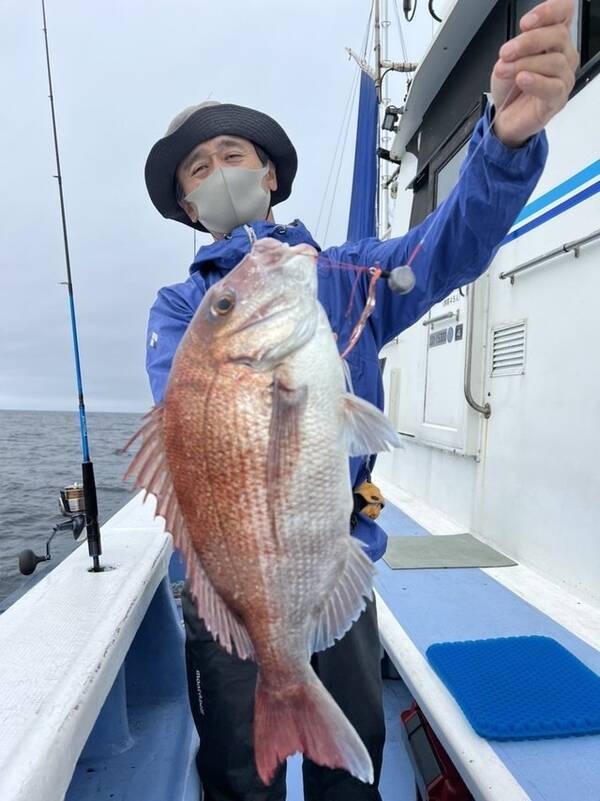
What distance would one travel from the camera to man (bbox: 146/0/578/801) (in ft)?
4.51

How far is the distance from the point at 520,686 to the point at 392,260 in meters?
1.50

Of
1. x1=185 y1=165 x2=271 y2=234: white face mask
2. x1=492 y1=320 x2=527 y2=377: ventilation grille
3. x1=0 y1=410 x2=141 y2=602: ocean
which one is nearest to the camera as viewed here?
x1=185 y1=165 x2=271 y2=234: white face mask

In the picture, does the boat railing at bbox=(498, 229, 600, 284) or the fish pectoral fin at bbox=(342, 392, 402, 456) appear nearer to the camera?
the fish pectoral fin at bbox=(342, 392, 402, 456)

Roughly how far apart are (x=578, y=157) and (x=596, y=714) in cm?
261

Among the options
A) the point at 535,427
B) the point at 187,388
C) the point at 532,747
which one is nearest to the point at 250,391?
the point at 187,388

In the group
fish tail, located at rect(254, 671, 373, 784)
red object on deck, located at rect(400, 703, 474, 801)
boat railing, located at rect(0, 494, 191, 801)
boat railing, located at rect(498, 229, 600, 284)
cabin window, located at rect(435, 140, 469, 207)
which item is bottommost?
red object on deck, located at rect(400, 703, 474, 801)

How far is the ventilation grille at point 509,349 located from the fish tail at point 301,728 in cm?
282

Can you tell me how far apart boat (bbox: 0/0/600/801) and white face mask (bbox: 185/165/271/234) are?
1.34 m

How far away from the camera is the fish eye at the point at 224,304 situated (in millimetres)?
1092

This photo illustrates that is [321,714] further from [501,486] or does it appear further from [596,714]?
[501,486]

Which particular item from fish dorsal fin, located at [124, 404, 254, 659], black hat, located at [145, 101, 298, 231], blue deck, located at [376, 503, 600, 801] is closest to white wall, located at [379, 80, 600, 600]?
blue deck, located at [376, 503, 600, 801]

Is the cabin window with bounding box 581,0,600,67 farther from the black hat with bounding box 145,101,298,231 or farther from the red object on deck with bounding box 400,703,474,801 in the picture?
the red object on deck with bounding box 400,703,474,801

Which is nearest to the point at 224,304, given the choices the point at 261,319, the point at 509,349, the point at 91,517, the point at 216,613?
the point at 261,319

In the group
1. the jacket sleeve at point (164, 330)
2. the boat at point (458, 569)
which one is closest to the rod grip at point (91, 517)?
the boat at point (458, 569)
